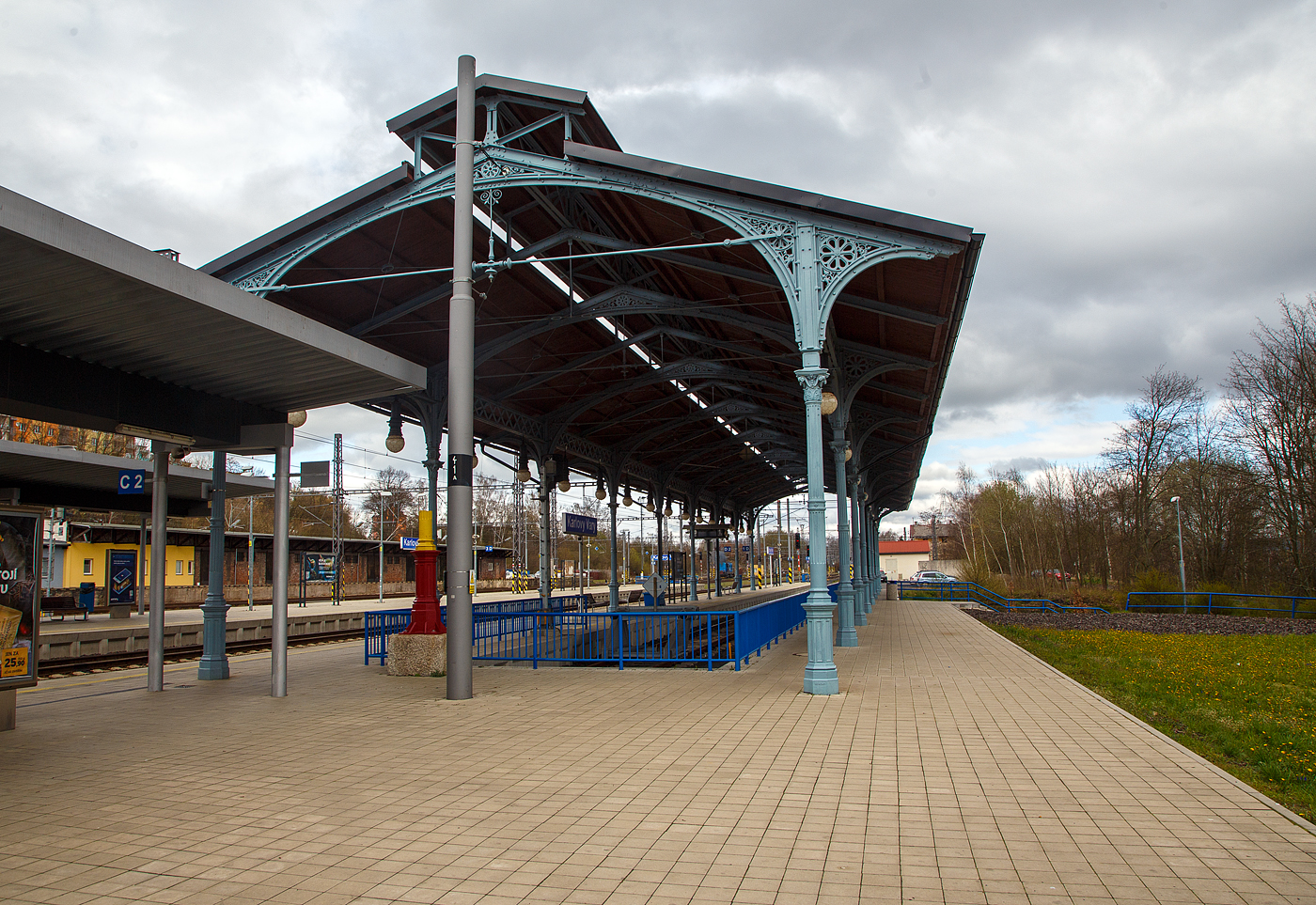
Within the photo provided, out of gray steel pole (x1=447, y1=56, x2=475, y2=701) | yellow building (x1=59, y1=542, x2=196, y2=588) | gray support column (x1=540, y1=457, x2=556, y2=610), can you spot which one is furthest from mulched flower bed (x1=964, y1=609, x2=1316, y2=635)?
yellow building (x1=59, y1=542, x2=196, y2=588)

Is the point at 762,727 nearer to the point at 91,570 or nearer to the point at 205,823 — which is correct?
the point at 205,823

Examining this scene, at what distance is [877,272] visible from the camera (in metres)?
12.2

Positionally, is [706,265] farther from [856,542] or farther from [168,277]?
[856,542]

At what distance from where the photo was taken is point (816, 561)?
10.7 meters

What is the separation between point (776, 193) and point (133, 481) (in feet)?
50.8

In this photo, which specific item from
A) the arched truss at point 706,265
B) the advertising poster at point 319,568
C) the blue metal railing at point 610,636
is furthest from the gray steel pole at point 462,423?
the advertising poster at point 319,568

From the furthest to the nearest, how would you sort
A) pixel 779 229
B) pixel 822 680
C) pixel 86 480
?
pixel 86 480 < pixel 779 229 < pixel 822 680

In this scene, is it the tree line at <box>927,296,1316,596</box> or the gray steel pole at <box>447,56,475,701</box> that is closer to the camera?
the gray steel pole at <box>447,56,475,701</box>

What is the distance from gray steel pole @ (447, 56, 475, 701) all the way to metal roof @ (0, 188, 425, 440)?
580 mm

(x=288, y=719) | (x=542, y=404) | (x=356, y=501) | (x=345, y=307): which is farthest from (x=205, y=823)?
(x=356, y=501)

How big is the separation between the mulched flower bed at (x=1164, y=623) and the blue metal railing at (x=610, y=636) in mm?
13029

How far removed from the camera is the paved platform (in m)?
4.05

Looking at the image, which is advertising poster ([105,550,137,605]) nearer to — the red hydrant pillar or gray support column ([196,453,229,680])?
gray support column ([196,453,229,680])

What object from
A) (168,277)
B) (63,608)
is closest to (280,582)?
(168,277)
